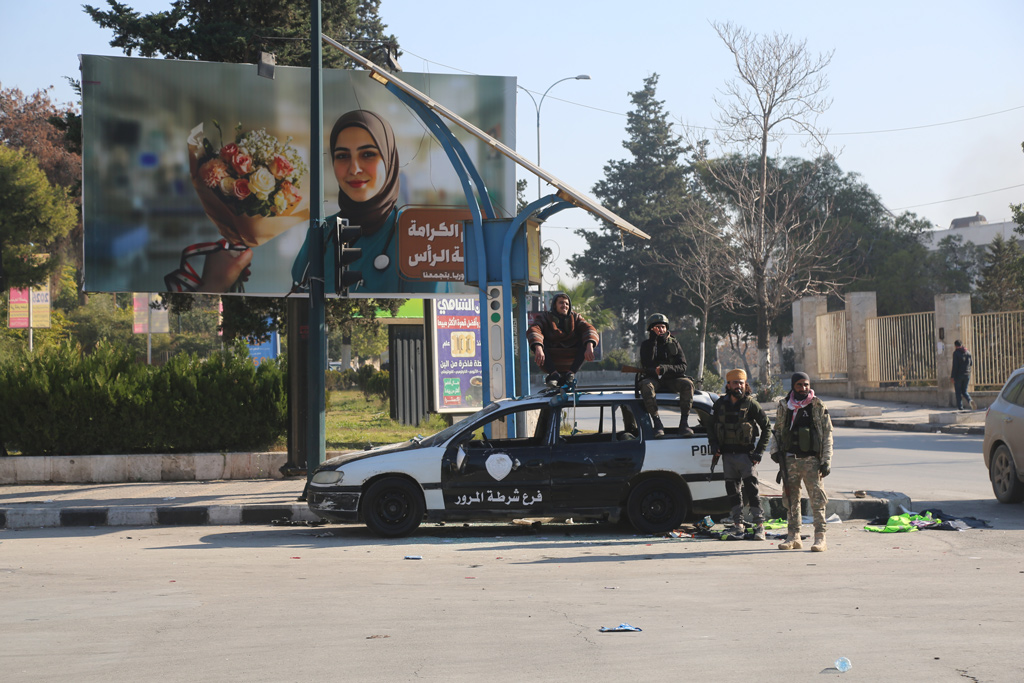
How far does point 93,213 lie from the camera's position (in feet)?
49.5

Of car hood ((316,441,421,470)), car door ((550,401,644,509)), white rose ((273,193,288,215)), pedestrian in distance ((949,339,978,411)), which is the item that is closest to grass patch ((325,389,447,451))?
white rose ((273,193,288,215))

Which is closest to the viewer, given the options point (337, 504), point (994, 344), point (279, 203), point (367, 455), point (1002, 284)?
point (337, 504)

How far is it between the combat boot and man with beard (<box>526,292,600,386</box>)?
302 centimetres

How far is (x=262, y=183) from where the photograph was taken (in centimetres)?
1575

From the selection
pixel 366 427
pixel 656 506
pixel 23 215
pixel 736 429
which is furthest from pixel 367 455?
pixel 23 215

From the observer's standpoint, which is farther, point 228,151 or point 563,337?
point 228,151

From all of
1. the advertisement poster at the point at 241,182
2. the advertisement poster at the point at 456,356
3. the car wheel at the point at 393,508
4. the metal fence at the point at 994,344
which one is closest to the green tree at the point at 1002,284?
the metal fence at the point at 994,344

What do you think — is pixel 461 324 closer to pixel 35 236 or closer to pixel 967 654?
pixel 967 654

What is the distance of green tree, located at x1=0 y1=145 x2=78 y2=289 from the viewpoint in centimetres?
3216

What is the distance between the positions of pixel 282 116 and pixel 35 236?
21.5 meters

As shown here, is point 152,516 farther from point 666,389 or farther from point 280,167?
point 280,167

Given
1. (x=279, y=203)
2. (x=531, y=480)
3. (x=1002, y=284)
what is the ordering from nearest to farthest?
(x=531, y=480) < (x=279, y=203) < (x=1002, y=284)

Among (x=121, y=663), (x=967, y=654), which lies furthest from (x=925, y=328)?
(x=121, y=663)

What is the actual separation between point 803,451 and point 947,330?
73.3 ft
